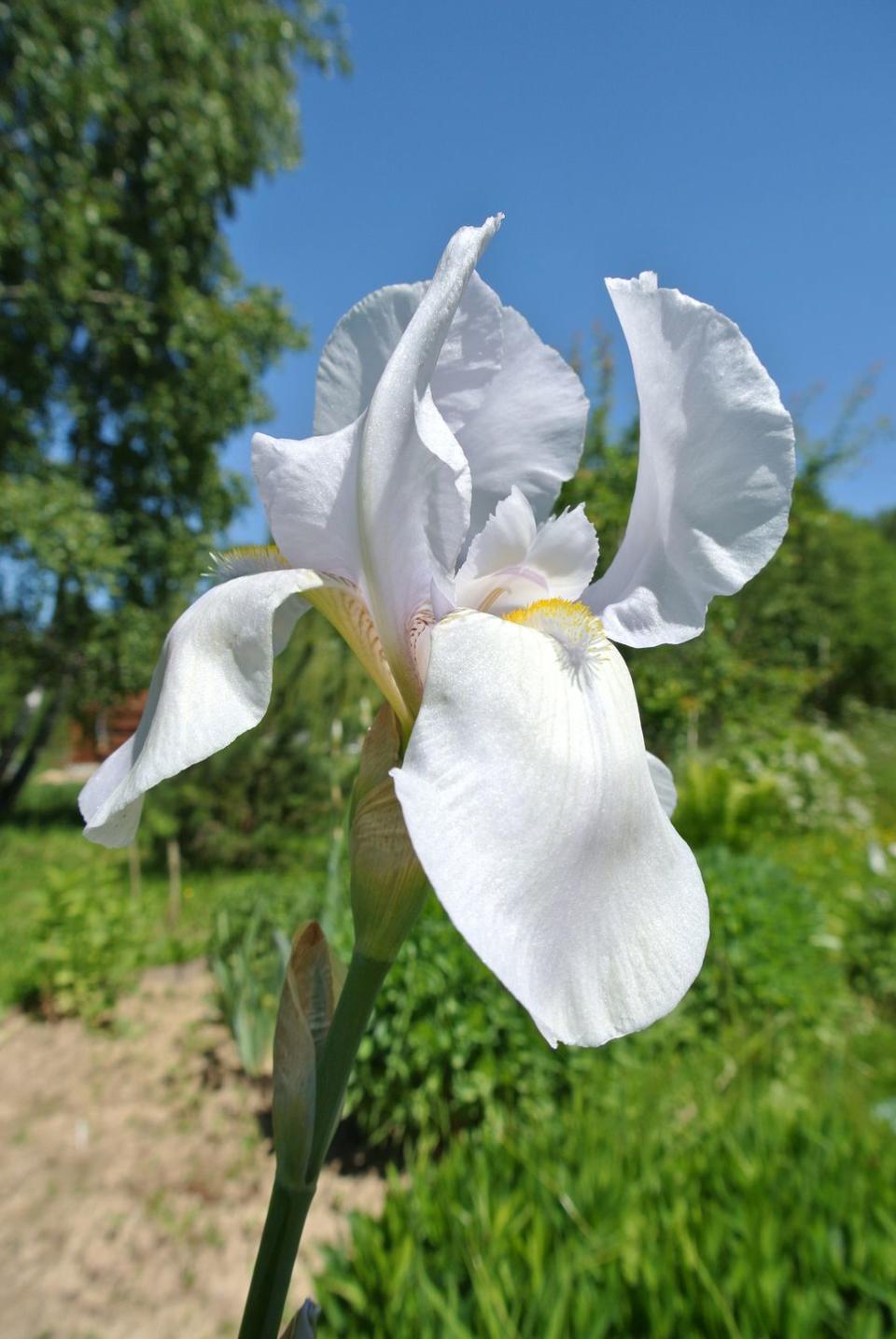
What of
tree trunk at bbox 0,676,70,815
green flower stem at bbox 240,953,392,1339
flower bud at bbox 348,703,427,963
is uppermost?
flower bud at bbox 348,703,427,963

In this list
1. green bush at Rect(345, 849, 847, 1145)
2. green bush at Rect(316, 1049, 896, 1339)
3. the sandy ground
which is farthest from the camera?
green bush at Rect(345, 849, 847, 1145)

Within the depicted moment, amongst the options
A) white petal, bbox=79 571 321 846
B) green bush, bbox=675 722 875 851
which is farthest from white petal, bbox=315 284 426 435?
green bush, bbox=675 722 875 851

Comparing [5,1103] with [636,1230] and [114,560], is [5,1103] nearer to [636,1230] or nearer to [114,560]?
[636,1230]

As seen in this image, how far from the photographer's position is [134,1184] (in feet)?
→ 9.32

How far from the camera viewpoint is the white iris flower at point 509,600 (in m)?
0.48

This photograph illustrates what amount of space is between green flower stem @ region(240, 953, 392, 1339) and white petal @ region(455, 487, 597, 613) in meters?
0.32

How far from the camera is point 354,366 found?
29.1 inches

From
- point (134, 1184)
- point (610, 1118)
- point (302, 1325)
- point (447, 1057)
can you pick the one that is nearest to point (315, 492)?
point (302, 1325)

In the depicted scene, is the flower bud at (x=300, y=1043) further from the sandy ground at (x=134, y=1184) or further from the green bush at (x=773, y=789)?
the green bush at (x=773, y=789)

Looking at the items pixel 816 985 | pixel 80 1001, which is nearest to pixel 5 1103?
pixel 80 1001

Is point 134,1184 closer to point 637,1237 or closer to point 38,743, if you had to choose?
point 637,1237

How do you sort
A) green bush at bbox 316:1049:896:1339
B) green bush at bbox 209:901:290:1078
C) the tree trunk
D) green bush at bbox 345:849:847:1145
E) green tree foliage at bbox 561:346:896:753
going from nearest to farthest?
1. green bush at bbox 316:1049:896:1339
2. green bush at bbox 345:849:847:1145
3. green bush at bbox 209:901:290:1078
4. green tree foliage at bbox 561:346:896:753
5. the tree trunk

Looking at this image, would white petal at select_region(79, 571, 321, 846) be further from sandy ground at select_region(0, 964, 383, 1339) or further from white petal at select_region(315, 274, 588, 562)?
sandy ground at select_region(0, 964, 383, 1339)

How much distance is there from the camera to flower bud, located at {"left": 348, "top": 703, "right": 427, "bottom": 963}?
564mm
